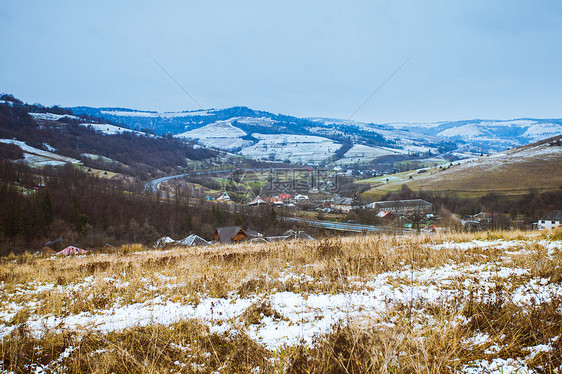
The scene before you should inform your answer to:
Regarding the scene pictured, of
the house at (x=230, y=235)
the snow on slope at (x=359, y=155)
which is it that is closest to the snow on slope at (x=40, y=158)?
the house at (x=230, y=235)

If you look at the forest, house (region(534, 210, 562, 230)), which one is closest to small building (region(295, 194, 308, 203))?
the forest

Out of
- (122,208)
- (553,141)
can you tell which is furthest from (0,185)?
(553,141)

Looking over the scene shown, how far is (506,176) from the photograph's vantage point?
63812 mm

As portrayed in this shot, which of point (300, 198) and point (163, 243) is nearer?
point (163, 243)

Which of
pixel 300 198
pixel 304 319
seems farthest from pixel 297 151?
pixel 304 319

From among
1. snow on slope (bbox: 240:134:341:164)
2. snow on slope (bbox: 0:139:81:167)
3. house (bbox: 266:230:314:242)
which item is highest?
snow on slope (bbox: 240:134:341:164)

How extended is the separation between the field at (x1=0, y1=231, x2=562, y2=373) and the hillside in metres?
64.1

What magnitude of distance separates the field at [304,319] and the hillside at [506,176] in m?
64.1

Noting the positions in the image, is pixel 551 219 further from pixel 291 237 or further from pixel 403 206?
pixel 291 237

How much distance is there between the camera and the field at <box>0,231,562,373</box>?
2.03 metres

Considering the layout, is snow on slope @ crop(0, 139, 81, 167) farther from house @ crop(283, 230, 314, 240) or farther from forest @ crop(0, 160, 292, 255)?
house @ crop(283, 230, 314, 240)

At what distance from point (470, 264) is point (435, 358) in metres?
3.30

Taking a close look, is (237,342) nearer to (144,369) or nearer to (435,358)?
(144,369)

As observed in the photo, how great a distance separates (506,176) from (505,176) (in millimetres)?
182
